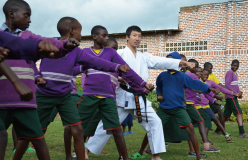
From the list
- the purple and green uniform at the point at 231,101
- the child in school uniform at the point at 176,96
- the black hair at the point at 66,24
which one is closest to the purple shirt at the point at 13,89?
the black hair at the point at 66,24

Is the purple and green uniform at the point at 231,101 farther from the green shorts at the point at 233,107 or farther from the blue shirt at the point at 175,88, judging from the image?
the blue shirt at the point at 175,88

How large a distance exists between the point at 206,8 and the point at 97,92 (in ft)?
41.9

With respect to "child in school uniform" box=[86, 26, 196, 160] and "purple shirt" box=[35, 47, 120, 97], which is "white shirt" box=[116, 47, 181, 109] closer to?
"child in school uniform" box=[86, 26, 196, 160]

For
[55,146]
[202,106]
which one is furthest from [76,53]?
[202,106]

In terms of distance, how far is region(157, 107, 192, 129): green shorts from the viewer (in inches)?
191

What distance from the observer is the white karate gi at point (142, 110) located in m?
4.66

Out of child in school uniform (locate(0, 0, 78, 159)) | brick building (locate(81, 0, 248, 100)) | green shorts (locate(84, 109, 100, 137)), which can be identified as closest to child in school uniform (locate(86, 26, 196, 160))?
green shorts (locate(84, 109, 100, 137))

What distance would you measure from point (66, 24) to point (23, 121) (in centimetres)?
163

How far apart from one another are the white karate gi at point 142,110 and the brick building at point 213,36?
1093 centimetres

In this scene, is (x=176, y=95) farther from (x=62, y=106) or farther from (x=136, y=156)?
(x=62, y=106)

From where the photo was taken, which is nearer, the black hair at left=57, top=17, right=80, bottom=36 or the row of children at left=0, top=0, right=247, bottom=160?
the row of children at left=0, top=0, right=247, bottom=160

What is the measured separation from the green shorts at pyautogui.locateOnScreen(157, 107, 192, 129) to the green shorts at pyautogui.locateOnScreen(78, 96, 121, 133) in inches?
46.4

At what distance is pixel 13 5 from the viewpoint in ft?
8.91

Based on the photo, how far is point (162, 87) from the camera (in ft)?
17.2
